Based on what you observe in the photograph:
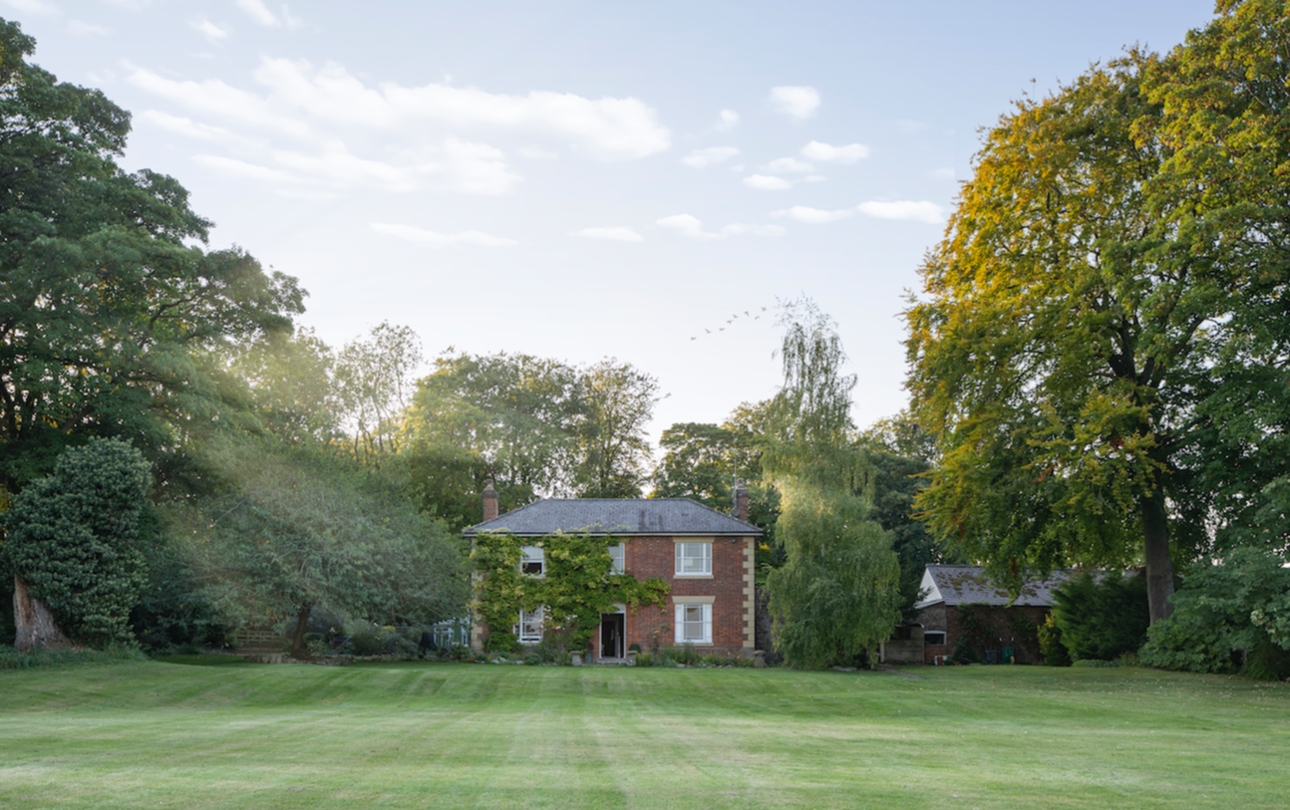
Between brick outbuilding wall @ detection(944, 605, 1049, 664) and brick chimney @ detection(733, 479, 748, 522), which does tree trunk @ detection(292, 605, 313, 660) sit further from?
brick outbuilding wall @ detection(944, 605, 1049, 664)

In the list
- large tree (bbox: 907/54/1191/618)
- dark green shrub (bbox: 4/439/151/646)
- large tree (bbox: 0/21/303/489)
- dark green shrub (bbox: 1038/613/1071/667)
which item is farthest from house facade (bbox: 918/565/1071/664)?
large tree (bbox: 0/21/303/489)

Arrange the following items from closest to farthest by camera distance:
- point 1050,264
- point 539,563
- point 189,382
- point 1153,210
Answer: point 1153,210 → point 1050,264 → point 189,382 → point 539,563

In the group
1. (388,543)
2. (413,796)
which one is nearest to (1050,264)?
(388,543)

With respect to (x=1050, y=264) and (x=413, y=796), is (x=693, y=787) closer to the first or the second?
(x=413, y=796)

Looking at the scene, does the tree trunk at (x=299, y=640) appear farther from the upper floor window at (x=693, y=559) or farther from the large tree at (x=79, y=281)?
the upper floor window at (x=693, y=559)

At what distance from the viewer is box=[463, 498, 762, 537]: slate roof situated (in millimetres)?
38312

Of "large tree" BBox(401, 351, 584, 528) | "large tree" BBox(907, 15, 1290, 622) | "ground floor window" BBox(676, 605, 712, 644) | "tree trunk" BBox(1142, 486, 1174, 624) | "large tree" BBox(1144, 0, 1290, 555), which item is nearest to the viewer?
"large tree" BBox(1144, 0, 1290, 555)

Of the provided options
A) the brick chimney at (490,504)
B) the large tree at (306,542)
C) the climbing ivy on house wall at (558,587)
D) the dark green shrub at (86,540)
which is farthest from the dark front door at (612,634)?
the dark green shrub at (86,540)

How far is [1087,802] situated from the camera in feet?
27.4

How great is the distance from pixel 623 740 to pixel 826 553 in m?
19.2

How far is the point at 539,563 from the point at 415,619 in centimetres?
809

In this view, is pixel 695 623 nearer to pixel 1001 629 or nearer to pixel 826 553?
pixel 826 553

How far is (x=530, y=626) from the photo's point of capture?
37.9 metres

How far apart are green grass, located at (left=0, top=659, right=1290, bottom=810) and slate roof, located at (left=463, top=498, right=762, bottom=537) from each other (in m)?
11.2
